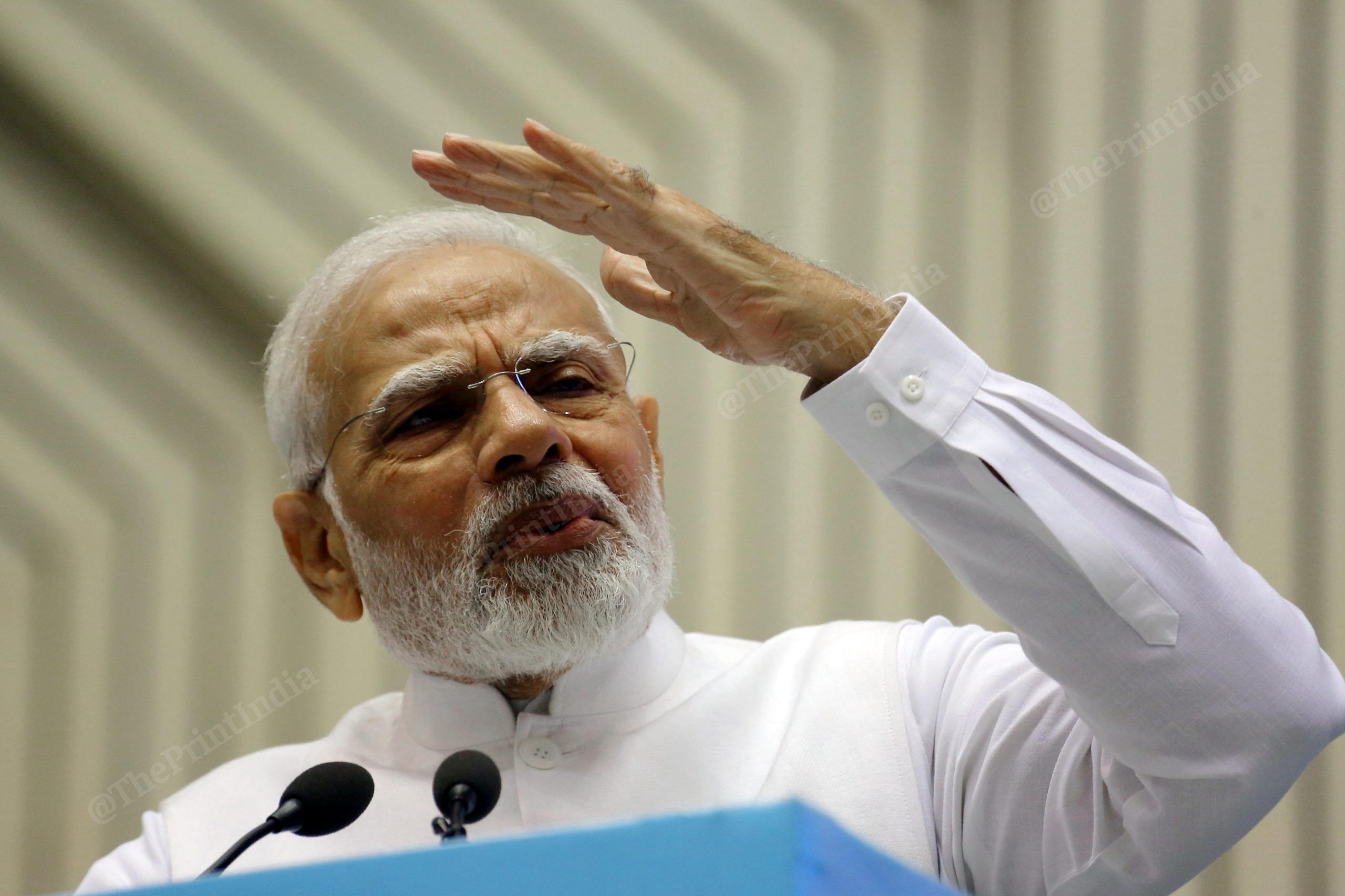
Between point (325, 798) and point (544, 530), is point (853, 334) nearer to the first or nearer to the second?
point (544, 530)

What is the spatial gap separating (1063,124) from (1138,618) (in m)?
1.86

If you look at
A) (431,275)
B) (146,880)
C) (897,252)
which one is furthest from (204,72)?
(146,880)

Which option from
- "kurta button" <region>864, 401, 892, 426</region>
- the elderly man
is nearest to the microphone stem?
the elderly man

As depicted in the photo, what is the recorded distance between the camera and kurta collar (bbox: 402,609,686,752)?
2037 millimetres

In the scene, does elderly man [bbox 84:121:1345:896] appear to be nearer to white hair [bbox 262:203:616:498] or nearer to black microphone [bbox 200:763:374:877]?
white hair [bbox 262:203:616:498]

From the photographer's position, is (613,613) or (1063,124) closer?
(613,613)

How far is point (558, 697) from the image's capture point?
6.67ft

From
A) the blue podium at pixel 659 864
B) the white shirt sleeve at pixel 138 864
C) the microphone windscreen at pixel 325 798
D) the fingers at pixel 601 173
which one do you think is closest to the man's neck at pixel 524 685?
the white shirt sleeve at pixel 138 864

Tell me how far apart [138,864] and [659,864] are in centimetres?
172

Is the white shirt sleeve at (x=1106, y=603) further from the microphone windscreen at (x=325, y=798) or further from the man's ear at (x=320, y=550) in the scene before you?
the man's ear at (x=320, y=550)

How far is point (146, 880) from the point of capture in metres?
2.07

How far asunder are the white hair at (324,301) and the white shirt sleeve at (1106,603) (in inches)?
37.9

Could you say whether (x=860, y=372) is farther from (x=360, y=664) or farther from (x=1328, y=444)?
(x=360, y=664)

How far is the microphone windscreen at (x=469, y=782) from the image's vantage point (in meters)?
1.18
